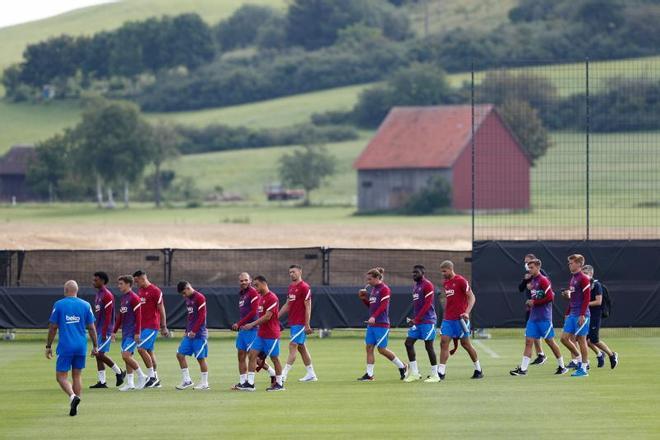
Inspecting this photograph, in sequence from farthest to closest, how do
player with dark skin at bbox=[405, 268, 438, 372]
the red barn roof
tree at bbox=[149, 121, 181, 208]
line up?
tree at bbox=[149, 121, 181, 208] → the red barn roof → player with dark skin at bbox=[405, 268, 438, 372]

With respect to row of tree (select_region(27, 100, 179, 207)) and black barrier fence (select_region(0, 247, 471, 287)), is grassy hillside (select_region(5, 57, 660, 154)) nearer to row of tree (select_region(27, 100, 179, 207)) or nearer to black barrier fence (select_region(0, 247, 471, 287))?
row of tree (select_region(27, 100, 179, 207))

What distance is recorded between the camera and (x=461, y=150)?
9419cm

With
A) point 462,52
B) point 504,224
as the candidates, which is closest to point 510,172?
point 504,224

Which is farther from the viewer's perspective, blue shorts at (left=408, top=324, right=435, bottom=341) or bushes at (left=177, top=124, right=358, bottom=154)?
bushes at (left=177, top=124, right=358, bottom=154)

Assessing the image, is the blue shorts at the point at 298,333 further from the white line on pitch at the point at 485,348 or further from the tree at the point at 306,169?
the tree at the point at 306,169

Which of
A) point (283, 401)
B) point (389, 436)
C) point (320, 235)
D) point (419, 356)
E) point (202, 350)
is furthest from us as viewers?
point (320, 235)

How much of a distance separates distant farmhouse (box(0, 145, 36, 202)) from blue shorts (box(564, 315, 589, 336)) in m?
99.6

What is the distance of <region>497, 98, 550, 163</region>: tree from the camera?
7269 cm

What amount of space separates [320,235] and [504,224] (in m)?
8.96

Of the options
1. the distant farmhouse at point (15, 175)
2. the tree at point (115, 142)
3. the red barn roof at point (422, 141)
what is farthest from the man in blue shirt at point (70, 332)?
the distant farmhouse at point (15, 175)

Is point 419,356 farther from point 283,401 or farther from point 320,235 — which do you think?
point 320,235

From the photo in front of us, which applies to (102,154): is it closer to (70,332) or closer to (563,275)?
(563,275)

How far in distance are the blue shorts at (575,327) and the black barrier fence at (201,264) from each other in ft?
31.8

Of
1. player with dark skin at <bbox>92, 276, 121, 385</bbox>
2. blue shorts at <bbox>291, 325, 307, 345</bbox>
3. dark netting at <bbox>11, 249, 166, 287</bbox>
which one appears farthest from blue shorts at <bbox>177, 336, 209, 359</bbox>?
dark netting at <bbox>11, 249, 166, 287</bbox>
